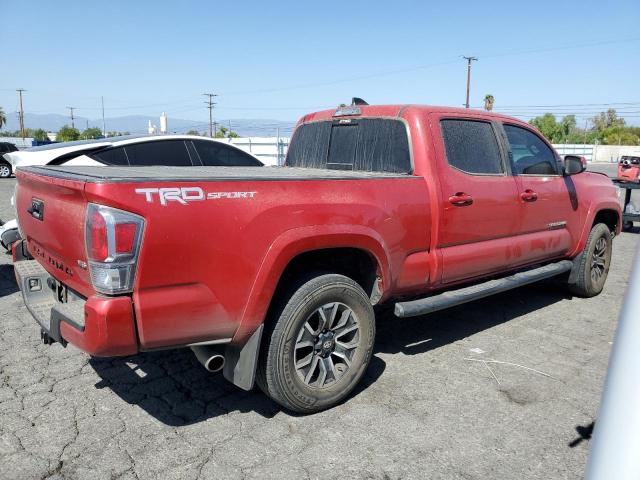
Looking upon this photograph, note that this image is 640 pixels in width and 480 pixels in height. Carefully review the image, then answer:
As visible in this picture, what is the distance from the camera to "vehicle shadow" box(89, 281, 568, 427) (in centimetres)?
345

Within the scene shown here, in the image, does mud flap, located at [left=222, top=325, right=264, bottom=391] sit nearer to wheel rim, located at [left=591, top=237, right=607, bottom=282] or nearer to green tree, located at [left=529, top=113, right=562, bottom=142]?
wheel rim, located at [left=591, top=237, right=607, bottom=282]

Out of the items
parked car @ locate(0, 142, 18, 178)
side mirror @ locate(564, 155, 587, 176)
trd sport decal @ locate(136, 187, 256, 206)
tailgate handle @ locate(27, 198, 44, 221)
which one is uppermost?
side mirror @ locate(564, 155, 587, 176)

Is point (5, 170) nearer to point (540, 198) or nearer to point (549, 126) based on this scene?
point (540, 198)

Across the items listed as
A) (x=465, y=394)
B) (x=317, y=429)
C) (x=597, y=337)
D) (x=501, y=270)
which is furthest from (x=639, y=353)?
(x=597, y=337)

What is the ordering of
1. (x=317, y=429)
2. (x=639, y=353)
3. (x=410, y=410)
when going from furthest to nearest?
1. (x=410, y=410)
2. (x=317, y=429)
3. (x=639, y=353)

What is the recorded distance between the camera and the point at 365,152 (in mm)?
4539

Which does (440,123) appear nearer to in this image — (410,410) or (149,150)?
(410,410)

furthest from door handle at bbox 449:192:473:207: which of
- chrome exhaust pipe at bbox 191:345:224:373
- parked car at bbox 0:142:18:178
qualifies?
parked car at bbox 0:142:18:178

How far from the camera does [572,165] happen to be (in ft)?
17.0

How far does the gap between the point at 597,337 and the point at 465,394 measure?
195 cm

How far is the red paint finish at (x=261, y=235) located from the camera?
2.61 metres

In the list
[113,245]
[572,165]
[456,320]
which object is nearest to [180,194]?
[113,245]

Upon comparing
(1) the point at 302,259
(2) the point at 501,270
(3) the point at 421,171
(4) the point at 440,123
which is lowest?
(2) the point at 501,270

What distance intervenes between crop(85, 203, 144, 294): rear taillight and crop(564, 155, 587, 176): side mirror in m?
4.22
